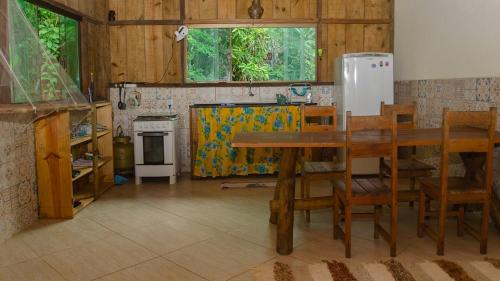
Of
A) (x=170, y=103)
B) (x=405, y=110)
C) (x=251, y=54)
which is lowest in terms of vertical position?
(x=405, y=110)

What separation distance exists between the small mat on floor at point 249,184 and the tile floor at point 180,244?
0.74 m

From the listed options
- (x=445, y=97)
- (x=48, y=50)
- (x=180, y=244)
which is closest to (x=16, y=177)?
(x=48, y=50)

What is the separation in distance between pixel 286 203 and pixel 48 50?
237cm

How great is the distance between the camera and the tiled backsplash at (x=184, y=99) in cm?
566

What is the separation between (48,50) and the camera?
11.8 feet

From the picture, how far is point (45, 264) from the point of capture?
2.79m

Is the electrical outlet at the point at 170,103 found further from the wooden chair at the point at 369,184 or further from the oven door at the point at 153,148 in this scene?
the wooden chair at the point at 369,184

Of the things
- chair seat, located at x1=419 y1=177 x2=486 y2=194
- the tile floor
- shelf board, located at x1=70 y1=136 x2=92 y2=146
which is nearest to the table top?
chair seat, located at x1=419 y1=177 x2=486 y2=194

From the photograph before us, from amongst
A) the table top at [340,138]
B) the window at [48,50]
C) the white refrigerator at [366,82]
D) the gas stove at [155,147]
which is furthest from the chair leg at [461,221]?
the gas stove at [155,147]

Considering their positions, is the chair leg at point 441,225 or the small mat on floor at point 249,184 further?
the small mat on floor at point 249,184

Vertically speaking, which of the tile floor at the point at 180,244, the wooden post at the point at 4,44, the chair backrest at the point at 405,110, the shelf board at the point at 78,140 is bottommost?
the tile floor at the point at 180,244

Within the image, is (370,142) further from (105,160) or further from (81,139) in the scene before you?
(105,160)

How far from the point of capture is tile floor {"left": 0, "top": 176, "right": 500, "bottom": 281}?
8.83 feet

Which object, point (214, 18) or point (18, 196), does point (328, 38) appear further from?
point (18, 196)
